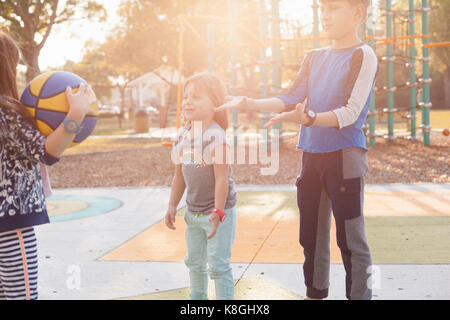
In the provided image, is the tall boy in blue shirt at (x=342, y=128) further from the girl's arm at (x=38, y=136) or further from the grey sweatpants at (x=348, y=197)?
the girl's arm at (x=38, y=136)

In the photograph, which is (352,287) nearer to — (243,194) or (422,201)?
(422,201)

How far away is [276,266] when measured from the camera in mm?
4277

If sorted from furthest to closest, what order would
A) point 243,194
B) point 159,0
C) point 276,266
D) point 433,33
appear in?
point 159,0 < point 433,33 < point 243,194 < point 276,266

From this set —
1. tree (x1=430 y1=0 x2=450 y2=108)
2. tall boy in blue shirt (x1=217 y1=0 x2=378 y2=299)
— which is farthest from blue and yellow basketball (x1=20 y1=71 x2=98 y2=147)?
tree (x1=430 y1=0 x2=450 y2=108)

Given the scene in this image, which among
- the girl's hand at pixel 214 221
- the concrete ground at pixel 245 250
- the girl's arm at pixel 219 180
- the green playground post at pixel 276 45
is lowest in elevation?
the concrete ground at pixel 245 250

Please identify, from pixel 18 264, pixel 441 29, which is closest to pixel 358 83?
pixel 18 264

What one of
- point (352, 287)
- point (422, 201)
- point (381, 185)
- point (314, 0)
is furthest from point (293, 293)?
point (314, 0)

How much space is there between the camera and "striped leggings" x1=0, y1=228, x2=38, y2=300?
2.65 metres

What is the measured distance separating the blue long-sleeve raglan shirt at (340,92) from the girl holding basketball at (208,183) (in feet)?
1.63

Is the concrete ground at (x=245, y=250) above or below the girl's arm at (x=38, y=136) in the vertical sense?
below

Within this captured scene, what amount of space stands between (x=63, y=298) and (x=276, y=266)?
5.25 feet

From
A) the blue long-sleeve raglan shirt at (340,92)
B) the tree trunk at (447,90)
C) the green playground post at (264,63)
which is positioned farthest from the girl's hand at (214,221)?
the tree trunk at (447,90)

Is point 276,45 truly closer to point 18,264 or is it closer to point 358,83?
point 358,83

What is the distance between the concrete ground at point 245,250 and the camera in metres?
3.80
